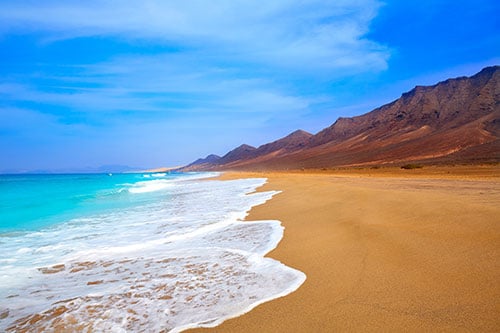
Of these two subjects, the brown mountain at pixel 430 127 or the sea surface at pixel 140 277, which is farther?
the brown mountain at pixel 430 127

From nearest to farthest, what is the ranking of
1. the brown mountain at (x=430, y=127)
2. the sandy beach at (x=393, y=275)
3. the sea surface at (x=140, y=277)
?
the sandy beach at (x=393, y=275) → the sea surface at (x=140, y=277) → the brown mountain at (x=430, y=127)

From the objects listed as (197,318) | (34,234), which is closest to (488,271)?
(197,318)

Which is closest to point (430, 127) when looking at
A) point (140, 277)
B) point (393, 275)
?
point (393, 275)

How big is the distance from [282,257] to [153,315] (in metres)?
2.44

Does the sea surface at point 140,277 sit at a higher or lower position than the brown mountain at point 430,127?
lower

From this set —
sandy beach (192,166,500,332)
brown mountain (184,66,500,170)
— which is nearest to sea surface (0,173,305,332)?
sandy beach (192,166,500,332)

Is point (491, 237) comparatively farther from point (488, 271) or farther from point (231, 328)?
point (231, 328)

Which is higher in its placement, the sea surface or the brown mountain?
the brown mountain

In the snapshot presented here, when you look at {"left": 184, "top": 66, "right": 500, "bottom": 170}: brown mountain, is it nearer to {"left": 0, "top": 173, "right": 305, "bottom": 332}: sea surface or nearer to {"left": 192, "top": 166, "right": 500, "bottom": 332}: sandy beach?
{"left": 192, "top": 166, "right": 500, "bottom": 332}: sandy beach

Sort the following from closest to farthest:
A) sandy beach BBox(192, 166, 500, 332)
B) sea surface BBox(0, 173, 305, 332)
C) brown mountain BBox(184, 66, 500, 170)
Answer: sandy beach BBox(192, 166, 500, 332) < sea surface BBox(0, 173, 305, 332) < brown mountain BBox(184, 66, 500, 170)

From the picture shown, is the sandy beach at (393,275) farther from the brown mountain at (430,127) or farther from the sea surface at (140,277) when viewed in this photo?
the brown mountain at (430,127)

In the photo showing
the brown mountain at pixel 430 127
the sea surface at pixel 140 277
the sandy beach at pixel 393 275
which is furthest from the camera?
the brown mountain at pixel 430 127

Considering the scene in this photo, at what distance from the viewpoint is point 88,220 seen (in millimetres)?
11438

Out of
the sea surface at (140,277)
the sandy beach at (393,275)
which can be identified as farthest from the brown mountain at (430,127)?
the sea surface at (140,277)
